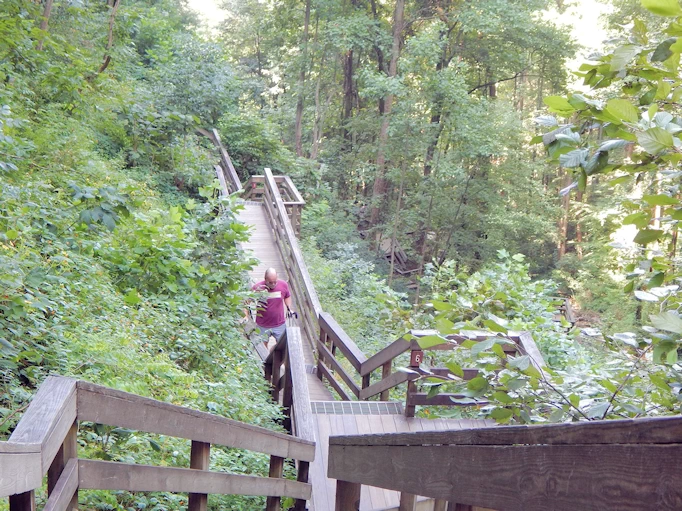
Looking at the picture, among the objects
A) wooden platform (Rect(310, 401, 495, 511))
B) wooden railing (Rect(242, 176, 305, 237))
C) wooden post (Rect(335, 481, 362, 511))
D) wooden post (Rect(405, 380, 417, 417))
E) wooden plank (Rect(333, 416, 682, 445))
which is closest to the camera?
wooden plank (Rect(333, 416, 682, 445))

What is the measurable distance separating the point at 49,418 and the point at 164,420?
0.69 m

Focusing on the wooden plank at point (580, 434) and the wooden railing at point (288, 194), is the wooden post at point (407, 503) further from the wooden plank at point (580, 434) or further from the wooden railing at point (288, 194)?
the wooden railing at point (288, 194)

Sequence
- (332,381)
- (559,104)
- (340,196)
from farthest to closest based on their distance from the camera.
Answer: (340,196)
(332,381)
(559,104)

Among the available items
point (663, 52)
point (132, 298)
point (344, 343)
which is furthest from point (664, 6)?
point (344, 343)

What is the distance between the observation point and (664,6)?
4.51ft

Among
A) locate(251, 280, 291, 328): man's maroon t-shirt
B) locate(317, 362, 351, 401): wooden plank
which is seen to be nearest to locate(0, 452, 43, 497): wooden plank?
locate(317, 362, 351, 401): wooden plank

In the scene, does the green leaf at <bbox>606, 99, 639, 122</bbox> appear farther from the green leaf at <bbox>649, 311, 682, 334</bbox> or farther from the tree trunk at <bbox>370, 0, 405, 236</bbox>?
the tree trunk at <bbox>370, 0, 405, 236</bbox>

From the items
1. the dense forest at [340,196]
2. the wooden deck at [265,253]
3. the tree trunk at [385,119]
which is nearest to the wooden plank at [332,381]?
the wooden deck at [265,253]

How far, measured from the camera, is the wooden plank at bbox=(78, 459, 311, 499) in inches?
83.3

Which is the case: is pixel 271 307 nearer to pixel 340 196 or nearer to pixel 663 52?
pixel 663 52

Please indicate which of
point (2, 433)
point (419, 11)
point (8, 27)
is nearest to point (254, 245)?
point (8, 27)

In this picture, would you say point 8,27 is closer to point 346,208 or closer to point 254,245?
point 254,245

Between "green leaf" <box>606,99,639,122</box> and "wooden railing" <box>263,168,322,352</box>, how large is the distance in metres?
7.42

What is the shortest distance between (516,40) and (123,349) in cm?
2235
